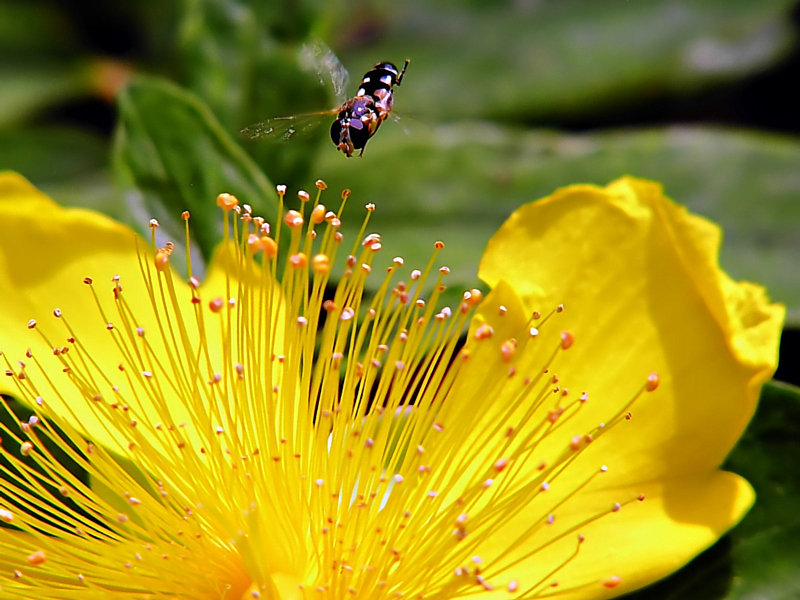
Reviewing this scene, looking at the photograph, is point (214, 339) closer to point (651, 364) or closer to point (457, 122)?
point (651, 364)

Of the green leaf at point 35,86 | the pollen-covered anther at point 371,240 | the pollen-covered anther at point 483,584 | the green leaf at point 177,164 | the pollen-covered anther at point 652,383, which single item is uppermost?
the green leaf at point 35,86

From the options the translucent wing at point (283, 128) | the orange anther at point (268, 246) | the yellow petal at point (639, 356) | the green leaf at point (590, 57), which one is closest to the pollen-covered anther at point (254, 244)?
the orange anther at point (268, 246)

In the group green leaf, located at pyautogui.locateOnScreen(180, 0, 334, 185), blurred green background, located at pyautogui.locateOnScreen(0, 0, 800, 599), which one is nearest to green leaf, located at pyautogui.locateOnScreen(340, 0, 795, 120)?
blurred green background, located at pyautogui.locateOnScreen(0, 0, 800, 599)

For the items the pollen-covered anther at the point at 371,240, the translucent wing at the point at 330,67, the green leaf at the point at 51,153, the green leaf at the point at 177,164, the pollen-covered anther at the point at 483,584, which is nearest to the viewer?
the pollen-covered anther at the point at 483,584

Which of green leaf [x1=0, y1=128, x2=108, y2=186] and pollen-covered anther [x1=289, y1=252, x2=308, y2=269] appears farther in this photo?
green leaf [x1=0, y1=128, x2=108, y2=186]

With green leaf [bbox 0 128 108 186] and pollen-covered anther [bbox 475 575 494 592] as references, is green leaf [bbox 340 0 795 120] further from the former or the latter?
pollen-covered anther [bbox 475 575 494 592]

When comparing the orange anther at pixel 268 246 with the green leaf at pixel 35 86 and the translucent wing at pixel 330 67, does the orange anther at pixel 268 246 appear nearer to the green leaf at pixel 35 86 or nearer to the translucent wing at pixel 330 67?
the translucent wing at pixel 330 67

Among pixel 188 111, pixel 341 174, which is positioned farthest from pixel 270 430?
pixel 341 174

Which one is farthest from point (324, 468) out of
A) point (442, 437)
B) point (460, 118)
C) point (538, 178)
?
point (460, 118)
